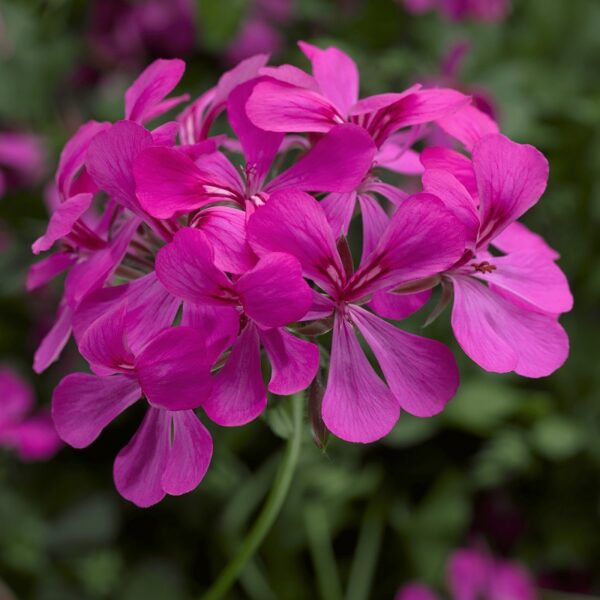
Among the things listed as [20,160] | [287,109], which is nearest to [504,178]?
[287,109]

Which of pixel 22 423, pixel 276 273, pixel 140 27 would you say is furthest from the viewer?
pixel 140 27

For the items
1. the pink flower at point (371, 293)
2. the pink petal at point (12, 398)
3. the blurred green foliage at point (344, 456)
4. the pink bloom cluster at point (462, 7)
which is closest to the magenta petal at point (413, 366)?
the pink flower at point (371, 293)

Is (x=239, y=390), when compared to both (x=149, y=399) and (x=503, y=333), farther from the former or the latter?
(x=503, y=333)

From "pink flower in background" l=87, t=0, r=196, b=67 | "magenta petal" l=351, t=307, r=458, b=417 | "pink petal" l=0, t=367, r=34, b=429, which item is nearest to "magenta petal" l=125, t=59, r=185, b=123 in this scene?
"magenta petal" l=351, t=307, r=458, b=417

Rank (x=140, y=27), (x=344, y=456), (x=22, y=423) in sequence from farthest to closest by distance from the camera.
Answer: (x=140, y=27), (x=344, y=456), (x=22, y=423)

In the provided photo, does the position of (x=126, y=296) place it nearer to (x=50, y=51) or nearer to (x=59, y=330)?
(x=59, y=330)

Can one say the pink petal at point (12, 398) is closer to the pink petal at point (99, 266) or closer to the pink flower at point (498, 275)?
the pink petal at point (99, 266)

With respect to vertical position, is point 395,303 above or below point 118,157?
below
